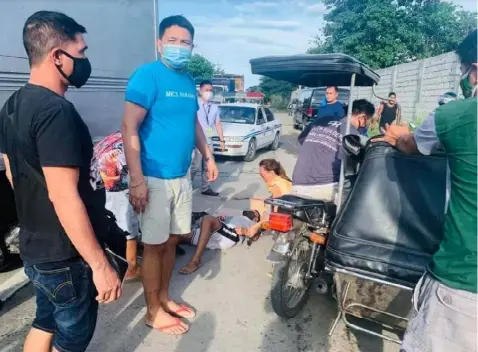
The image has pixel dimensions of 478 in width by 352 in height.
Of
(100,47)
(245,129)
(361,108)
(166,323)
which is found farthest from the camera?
(245,129)

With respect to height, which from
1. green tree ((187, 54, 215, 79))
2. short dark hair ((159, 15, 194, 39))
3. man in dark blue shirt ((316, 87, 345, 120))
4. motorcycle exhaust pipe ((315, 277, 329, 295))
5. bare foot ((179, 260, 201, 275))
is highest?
green tree ((187, 54, 215, 79))

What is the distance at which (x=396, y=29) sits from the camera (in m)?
20.8

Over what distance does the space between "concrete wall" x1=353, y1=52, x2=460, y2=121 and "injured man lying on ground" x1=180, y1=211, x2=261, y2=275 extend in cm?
454

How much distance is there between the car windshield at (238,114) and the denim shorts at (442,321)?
9488 millimetres

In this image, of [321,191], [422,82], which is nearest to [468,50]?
[321,191]

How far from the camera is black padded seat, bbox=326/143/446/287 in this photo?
222cm

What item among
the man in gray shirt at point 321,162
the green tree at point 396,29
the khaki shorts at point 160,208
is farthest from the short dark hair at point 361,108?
the green tree at point 396,29

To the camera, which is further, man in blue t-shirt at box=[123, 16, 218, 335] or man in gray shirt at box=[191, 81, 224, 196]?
man in gray shirt at box=[191, 81, 224, 196]

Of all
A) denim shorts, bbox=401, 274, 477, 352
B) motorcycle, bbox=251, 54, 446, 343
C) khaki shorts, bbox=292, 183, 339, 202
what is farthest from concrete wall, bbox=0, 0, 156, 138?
denim shorts, bbox=401, 274, 477, 352

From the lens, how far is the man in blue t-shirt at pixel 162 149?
2508 mm

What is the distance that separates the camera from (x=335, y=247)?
94.7 inches

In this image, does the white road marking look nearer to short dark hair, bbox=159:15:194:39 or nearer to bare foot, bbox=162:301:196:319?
bare foot, bbox=162:301:196:319

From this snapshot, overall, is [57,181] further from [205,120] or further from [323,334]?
[205,120]

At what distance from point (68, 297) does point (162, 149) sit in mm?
1227
